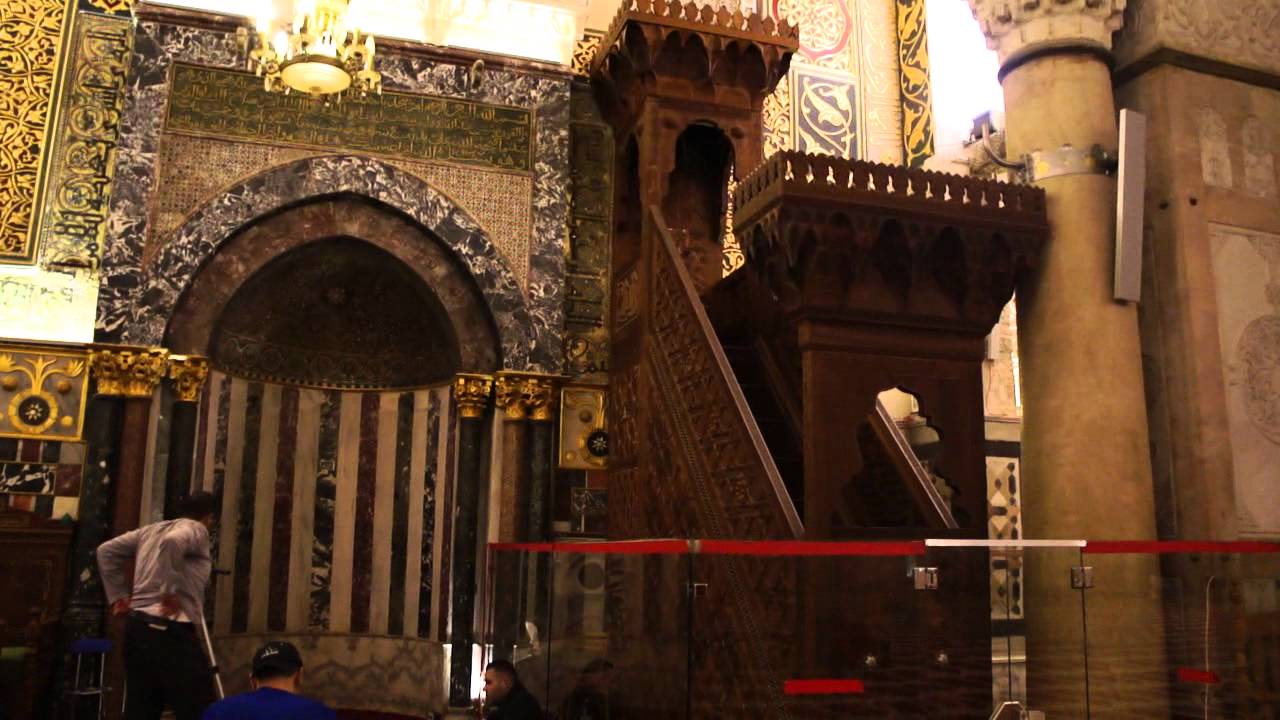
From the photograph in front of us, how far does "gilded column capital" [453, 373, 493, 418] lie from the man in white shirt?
2.75 metres

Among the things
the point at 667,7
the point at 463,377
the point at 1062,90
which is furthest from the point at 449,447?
the point at 1062,90

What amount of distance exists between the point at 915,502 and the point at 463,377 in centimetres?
311

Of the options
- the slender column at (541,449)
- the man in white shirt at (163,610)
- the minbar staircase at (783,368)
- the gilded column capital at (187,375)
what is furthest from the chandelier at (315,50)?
the man in white shirt at (163,610)

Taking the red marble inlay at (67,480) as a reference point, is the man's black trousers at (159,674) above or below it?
below

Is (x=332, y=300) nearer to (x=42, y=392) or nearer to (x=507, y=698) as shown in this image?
(x=42, y=392)

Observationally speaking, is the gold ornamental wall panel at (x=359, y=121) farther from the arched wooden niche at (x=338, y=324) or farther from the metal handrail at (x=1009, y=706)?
the metal handrail at (x=1009, y=706)

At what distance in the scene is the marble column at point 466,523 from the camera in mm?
7047

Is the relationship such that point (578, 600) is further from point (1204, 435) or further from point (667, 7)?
point (667, 7)

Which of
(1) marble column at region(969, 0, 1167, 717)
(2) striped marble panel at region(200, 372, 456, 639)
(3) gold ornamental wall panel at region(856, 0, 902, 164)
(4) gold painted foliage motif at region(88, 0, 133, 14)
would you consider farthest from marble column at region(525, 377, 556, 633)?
(4) gold painted foliage motif at region(88, 0, 133, 14)

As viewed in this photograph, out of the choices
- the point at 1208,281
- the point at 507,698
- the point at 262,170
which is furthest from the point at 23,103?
the point at 1208,281

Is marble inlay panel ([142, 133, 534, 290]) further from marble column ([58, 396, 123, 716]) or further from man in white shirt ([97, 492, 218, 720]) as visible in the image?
man in white shirt ([97, 492, 218, 720])

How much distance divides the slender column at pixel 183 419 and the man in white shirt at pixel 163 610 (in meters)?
2.05

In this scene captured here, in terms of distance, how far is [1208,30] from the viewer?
5.42 meters

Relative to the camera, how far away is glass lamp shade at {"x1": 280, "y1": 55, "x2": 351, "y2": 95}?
5.85 meters
